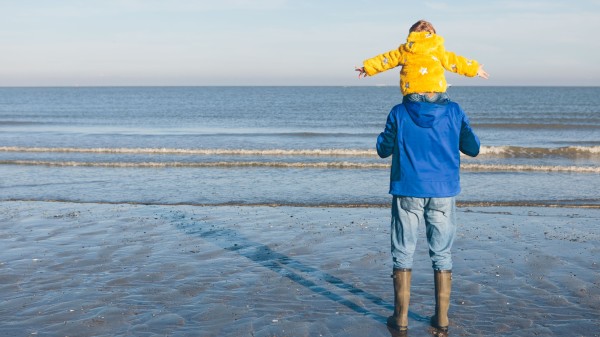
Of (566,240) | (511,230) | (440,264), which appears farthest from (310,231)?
(440,264)

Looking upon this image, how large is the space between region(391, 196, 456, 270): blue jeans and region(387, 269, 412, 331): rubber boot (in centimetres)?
7

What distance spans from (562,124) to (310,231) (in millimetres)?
35662

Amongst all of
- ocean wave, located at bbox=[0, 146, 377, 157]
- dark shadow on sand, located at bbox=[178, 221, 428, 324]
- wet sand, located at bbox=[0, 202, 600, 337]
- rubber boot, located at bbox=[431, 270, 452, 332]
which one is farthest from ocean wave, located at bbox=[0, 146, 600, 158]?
rubber boot, located at bbox=[431, 270, 452, 332]

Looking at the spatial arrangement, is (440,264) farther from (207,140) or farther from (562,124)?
(562,124)

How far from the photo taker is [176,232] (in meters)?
9.02

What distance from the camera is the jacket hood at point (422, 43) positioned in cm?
460

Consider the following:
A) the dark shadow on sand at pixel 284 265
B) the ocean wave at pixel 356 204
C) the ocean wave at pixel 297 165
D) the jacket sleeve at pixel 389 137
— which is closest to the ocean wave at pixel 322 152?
the ocean wave at pixel 297 165

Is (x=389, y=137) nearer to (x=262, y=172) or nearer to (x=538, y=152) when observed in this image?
(x=262, y=172)

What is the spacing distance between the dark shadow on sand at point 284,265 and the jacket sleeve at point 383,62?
2128 mm

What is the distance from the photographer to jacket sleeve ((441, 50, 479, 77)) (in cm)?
462

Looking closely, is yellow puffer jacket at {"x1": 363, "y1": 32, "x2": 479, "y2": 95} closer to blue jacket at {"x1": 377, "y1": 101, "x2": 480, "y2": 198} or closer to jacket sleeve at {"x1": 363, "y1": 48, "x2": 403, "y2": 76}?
jacket sleeve at {"x1": 363, "y1": 48, "x2": 403, "y2": 76}

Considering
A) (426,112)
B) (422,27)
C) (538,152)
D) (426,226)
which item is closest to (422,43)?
(422,27)

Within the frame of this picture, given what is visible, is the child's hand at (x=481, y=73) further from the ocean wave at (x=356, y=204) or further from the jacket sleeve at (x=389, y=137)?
the ocean wave at (x=356, y=204)

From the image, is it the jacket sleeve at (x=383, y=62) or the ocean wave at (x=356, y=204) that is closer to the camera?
the jacket sleeve at (x=383, y=62)
